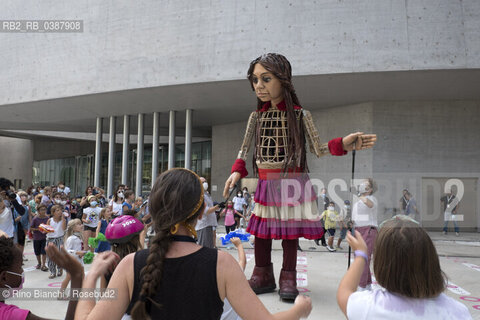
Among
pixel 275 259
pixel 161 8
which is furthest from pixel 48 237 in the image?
pixel 161 8

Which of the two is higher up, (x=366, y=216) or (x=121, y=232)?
(x=121, y=232)

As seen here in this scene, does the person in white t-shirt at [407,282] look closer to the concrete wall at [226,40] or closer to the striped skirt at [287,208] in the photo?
the striped skirt at [287,208]

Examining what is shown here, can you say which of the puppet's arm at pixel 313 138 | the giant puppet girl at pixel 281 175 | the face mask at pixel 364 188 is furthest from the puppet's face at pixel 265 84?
the face mask at pixel 364 188

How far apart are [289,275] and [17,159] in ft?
108

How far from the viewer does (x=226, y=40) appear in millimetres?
11773

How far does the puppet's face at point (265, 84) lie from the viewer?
3791 mm

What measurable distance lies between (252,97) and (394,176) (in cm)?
607

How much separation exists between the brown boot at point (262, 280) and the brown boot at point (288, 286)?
0.99 feet

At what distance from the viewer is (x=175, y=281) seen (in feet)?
4.55

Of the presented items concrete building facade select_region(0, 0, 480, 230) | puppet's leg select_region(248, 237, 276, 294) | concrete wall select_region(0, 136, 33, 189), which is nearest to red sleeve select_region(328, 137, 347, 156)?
puppet's leg select_region(248, 237, 276, 294)

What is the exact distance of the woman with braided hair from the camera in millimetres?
1378

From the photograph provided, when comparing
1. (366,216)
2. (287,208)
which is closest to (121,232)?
(287,208)

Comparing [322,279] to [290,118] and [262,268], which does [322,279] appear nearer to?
[262,268]

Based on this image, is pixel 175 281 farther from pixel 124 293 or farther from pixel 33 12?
pixel 33 12
